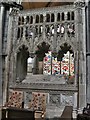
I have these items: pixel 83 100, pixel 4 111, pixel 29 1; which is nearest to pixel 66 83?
pixel 83 100

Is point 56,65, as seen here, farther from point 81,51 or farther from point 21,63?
point 81,51

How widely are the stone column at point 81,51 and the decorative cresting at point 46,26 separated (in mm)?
285

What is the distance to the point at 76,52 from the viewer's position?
7.54 meters

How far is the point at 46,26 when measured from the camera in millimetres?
8312

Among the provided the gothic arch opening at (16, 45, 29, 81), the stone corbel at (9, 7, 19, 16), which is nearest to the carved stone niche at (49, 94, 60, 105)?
the gothic arch opening at (16, 45, 29, 81)

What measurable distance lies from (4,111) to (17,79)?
15.2 feet

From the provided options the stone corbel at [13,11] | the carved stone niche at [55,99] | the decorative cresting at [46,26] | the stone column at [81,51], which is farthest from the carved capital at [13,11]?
the carved stone niche at [55,99]

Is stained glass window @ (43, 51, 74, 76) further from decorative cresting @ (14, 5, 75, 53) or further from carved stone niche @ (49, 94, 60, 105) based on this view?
carved stone niche @ (49, 94, 60, 105)

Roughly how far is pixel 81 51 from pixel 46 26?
2.16 meters

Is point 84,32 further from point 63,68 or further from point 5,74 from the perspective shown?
point 63,68

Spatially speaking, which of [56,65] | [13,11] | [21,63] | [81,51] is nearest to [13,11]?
[13,11]

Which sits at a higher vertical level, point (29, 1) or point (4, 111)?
point (29, 1)

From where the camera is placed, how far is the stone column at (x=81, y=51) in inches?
281

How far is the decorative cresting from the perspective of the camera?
7938 mm
